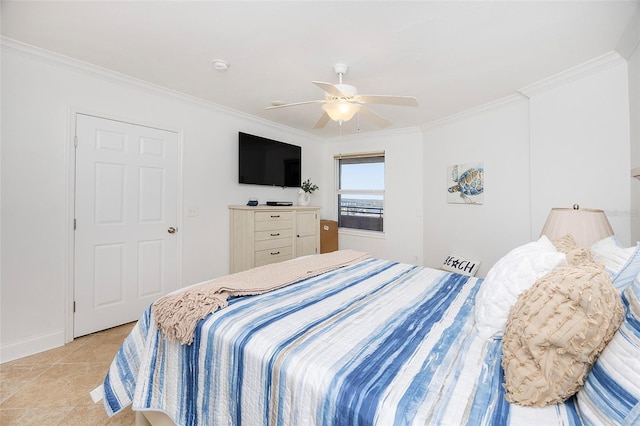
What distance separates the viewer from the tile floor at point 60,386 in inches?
62.3

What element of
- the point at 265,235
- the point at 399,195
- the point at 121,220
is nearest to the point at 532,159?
the point at 399,195

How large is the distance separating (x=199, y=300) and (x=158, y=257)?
1938mm

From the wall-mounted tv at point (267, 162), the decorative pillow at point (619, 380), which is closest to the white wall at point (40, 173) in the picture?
the wall-mounted tv at point (267, 162)

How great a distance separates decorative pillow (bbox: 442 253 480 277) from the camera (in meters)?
3.29

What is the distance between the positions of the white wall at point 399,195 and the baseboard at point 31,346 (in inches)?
148

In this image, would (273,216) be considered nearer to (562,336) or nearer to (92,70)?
(92,70)

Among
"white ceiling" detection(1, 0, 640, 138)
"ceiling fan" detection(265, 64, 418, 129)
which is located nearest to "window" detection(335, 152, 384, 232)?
"white ceiling" detection(1, 0, 640, 138)

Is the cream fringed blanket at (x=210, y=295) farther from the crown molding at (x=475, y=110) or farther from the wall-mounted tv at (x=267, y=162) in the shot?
the crown molding at (x=475, y=110)

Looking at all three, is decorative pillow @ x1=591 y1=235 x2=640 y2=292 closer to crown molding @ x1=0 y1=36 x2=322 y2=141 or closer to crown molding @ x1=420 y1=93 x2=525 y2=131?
crown molding @ x1=420 y1=93 x2=525 y2=131

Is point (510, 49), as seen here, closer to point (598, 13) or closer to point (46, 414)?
point (598, 13)

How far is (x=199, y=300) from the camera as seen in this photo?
4.37 feet

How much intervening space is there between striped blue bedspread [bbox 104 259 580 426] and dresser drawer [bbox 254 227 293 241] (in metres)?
1.82

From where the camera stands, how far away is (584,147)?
2326mm

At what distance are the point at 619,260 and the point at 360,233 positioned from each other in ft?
11.9
